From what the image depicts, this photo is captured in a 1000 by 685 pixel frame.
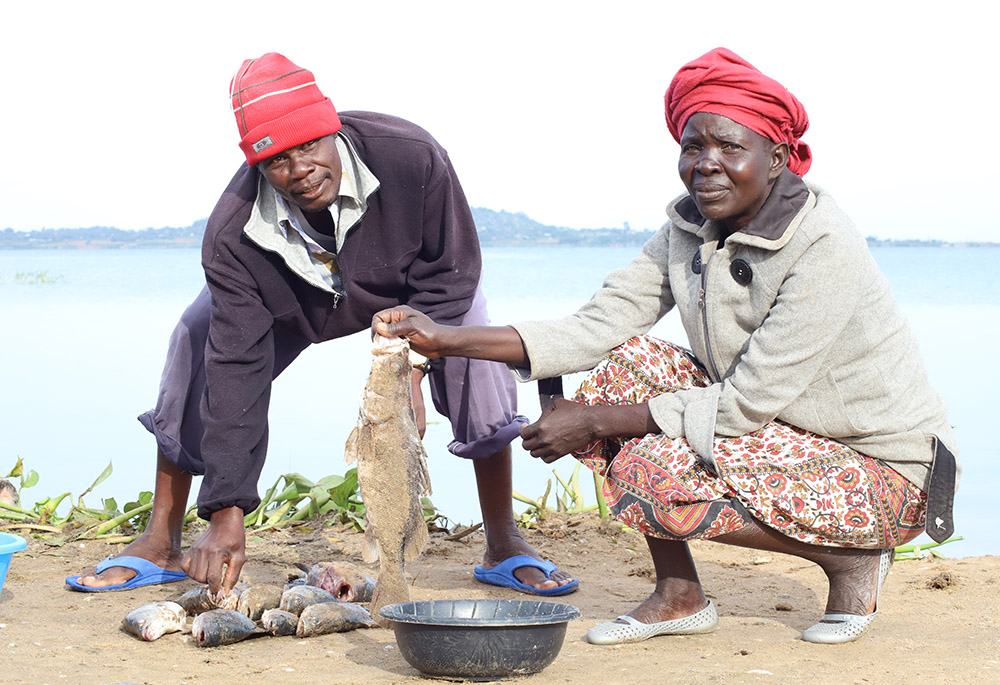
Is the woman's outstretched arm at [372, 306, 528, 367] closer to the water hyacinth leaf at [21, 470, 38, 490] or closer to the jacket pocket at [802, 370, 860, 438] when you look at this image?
the jacket pocket at [802, 370, 860, 438]

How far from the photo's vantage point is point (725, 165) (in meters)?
3.42

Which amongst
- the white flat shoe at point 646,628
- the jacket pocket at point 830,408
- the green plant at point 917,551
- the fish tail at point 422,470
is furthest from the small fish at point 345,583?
the green plant at point 917,551

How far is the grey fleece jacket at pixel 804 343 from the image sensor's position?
3.36 meters

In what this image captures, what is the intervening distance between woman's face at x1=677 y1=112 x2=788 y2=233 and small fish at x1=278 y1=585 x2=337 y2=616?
6.62 ft

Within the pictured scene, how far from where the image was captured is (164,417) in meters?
4.59

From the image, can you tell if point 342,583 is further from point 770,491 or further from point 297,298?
point 770,491

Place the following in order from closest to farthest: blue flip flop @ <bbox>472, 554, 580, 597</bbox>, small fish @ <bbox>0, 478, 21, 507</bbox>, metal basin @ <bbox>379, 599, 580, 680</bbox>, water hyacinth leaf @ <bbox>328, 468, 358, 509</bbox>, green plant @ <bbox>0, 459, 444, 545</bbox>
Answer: metal basin @ <bbox>379, 599, 580, 680</bbox> < blue flip flop @ <bbox>472, 554, 580, 597</bbox> < green plant @ <bbox>0, 459, 444, 545</bbox> < water hyacinth leaf @ <bbox>328, 468, 358, 509</bbox> < small fish @ <bbox>0, 478, 21, 507</bbox>

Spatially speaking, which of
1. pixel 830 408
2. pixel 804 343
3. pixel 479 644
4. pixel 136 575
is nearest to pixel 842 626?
pixel 830 408

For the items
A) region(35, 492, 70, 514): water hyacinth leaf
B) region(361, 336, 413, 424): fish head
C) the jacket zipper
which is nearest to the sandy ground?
region(35, 492, 70, 514): water hyacinth leaf

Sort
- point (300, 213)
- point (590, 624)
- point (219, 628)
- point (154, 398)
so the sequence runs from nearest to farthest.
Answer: point (219, 628), point (590, 624), point (300, 213), point (154, 398)

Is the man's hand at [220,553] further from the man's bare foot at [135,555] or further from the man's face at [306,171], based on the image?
the man's face at [306,171]

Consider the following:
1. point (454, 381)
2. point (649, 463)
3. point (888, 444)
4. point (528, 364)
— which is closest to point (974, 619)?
point (888, 444)

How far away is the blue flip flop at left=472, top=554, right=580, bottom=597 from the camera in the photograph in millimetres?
4422

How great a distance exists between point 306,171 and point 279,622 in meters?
1.62
